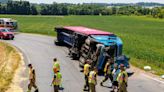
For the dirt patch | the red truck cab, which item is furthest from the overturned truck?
the red truck cab

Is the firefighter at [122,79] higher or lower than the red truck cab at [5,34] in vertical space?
higher

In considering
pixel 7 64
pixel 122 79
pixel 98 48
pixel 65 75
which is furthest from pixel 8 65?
pixel 122 79

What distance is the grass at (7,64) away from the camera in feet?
79.8

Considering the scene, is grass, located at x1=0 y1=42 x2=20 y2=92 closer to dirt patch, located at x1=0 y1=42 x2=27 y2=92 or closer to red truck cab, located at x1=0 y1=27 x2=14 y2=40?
dirt patch, located at x1=0 y1=42 x2=27 y2=92

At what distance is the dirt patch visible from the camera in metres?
24.3

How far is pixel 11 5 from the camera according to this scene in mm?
184125

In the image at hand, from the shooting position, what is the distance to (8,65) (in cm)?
3148

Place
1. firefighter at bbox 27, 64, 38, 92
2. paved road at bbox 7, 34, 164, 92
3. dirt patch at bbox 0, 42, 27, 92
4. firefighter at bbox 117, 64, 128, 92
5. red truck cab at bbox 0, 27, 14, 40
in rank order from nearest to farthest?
firefighter at bbox 117, 64, 128, 92, firefighter at bbox 27, 64, 38, 92, paved road at bbox 7, 34, 164, 92, dirt patch at bbox 0, 42, 27, 92, red truck cab at bbox 0, 27, 14, 40

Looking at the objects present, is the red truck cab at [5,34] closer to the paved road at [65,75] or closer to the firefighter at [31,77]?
the paved road at [65,75]

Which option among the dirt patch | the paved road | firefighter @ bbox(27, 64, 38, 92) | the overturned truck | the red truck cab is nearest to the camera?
firefighter @ bbox(27, 64, 38, 92)

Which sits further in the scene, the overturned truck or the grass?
the overturned truck

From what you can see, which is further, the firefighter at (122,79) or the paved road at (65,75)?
the paved road at (65,75)

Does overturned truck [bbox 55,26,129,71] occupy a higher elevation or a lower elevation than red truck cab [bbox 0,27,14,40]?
higher

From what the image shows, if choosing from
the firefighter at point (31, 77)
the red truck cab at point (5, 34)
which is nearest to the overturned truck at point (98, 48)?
the firefighter at point (31, 77)
